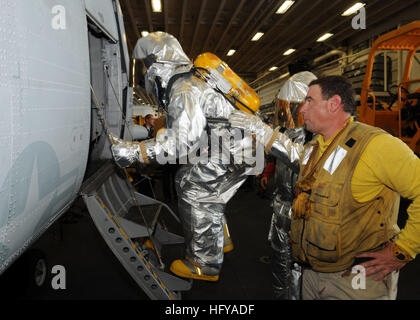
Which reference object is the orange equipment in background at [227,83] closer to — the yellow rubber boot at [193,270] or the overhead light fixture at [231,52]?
the yellow rubber boot at [193,270]

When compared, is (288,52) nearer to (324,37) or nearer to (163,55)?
(324,37)

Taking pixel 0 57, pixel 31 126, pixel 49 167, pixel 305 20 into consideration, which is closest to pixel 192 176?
pixel 49 167

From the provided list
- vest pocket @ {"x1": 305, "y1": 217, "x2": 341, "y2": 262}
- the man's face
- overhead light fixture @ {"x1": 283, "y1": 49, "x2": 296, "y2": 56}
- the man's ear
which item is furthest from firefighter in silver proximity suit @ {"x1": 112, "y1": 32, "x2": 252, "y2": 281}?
overhead light fixture @ {"x1": 283, "y1": 49, "x2": 296, "y2": 56}

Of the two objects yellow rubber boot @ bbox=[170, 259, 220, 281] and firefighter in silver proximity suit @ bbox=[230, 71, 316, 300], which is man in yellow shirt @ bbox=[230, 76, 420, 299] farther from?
yellow rubber boot @ bbox=[170, 259, 220, 281]

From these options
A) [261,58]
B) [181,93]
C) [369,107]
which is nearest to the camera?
[181,93]

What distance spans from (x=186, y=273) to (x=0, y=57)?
2.33m

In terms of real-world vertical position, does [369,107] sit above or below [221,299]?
above

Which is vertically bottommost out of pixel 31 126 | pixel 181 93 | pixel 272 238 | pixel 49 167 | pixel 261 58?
pixel 272 238

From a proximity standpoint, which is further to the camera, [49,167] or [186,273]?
[186,273]

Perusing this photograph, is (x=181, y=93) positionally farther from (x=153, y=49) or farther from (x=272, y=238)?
(x=272, y=238)

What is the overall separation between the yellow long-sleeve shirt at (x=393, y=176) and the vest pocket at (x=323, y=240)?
208mm

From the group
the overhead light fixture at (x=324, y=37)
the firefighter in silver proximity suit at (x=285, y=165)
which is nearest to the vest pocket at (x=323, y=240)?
the firefighter in silver proximity suit at (x=285, y=165)

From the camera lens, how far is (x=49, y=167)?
1409mm

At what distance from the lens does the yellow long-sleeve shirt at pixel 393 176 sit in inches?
51.6
